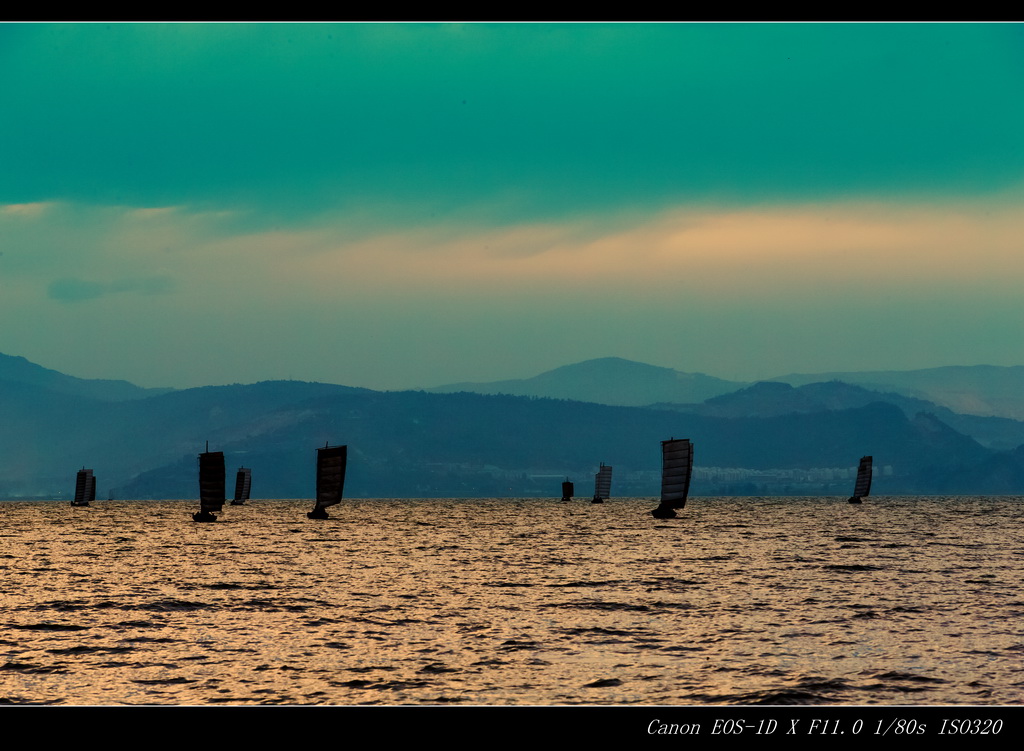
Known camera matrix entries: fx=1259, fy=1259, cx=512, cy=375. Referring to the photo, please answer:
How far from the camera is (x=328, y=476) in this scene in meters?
103

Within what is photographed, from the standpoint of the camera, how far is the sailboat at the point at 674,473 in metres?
93.4

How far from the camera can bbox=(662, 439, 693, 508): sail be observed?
93.4 meters

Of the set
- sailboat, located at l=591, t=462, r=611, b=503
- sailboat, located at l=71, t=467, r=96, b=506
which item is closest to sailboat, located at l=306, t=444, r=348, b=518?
sailboat, located at l=591, t=462, r=611, b=503

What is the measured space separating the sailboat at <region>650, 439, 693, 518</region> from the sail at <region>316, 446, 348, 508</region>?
2506 cm

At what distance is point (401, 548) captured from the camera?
57.5 metres

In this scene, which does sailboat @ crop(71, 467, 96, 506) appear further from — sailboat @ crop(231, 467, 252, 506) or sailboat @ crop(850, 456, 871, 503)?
sailboat @ crop(850, 456, 871, 503)

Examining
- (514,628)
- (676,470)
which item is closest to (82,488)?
(676,470)

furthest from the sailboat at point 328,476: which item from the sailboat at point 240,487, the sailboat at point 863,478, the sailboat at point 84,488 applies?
the sailboat at point 84,488
